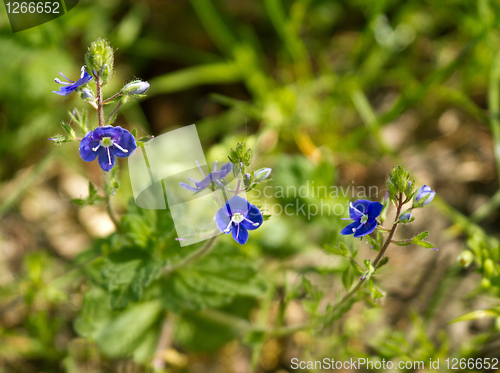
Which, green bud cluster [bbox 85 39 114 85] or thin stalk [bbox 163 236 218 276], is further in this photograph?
thin stalk [bbox 163 236 218 276]

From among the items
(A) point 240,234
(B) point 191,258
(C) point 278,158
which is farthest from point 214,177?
(C) point 278,158

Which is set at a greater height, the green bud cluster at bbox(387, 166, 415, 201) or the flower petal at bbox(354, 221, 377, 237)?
the green bud cluster at bbox(387, 166, 415, 201)

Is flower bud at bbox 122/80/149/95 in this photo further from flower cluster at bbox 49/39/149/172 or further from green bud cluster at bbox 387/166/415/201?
green bud cluster at bbox 387/166/415/201

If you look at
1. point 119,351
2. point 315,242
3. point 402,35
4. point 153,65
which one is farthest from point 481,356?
point 153,65

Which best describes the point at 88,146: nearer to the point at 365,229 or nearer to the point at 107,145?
the point at 107,145

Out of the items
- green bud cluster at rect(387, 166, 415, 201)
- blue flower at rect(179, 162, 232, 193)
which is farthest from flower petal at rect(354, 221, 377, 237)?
blue flower at rect(179, 162, 232, 193)

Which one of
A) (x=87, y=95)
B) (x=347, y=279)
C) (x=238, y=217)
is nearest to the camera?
(x=87, y=95)
